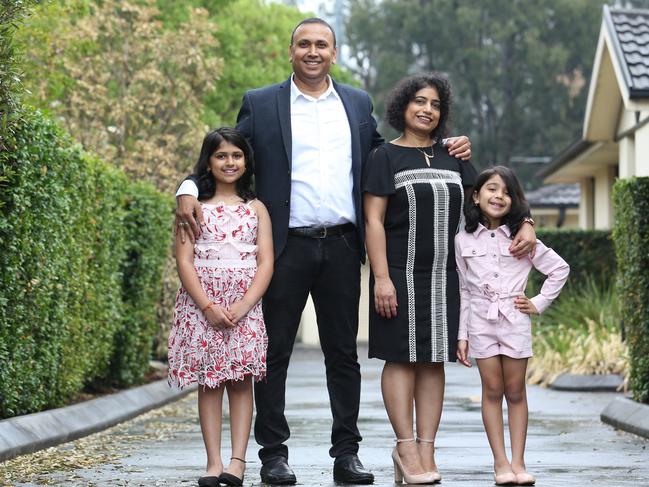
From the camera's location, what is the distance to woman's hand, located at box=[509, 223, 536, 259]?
742cm

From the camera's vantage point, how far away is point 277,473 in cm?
730

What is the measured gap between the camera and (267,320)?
7555 millimetres

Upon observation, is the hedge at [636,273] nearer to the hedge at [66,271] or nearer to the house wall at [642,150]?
the hedge at [66,271]

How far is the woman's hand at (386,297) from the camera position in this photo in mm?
7285

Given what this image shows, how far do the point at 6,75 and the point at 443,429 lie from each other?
4.65 meters

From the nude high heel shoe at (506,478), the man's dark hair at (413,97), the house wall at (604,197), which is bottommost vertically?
the nude high heel shoe at (506,478)

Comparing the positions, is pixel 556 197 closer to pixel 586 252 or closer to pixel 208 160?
pixel 586 252

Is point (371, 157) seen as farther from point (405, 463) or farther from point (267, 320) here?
point (405, 463)

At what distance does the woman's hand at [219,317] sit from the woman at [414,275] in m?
0.76

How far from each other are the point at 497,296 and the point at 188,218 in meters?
1.65

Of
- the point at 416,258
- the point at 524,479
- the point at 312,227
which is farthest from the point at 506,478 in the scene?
the point at 312,227

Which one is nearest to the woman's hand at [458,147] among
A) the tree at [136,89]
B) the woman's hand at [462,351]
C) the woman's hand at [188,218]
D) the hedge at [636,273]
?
the woman's hand at [462,351]

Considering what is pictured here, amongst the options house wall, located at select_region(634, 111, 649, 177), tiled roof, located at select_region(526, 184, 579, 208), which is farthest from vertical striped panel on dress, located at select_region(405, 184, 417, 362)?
tiled roof, located at select_region(526, 184, 579, 208)

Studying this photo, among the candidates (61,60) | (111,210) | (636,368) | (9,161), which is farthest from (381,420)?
(61,60)
